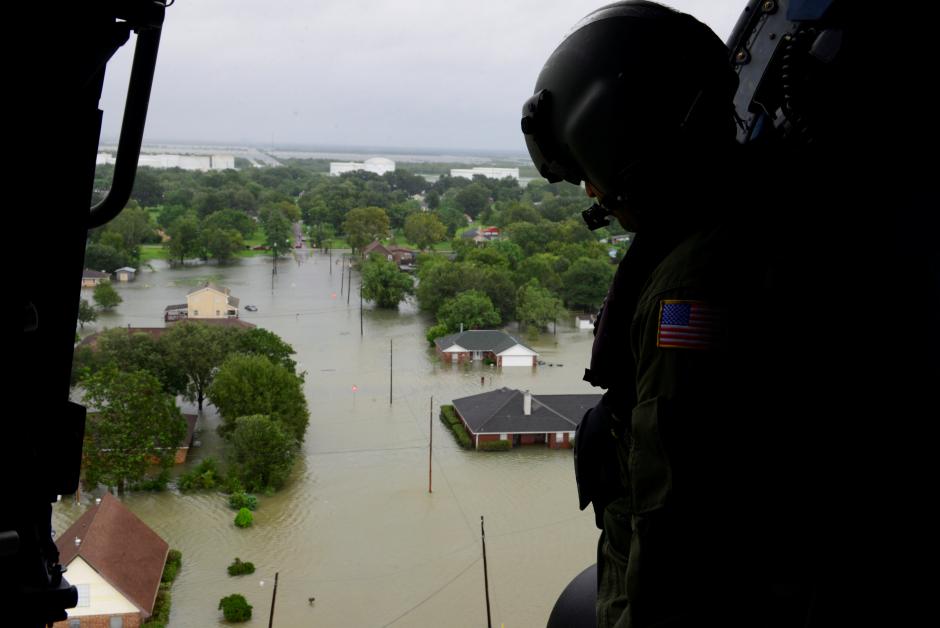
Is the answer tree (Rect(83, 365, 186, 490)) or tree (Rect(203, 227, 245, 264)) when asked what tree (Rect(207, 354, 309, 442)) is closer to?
tree (Rect(83, 365, 186, 490))

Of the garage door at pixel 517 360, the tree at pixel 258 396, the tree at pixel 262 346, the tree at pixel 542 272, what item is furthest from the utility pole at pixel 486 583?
the tree at pixel 542 272

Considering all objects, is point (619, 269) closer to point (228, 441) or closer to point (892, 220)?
point (892, 220)

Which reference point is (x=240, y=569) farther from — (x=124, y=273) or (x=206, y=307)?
(x=124, y=273)

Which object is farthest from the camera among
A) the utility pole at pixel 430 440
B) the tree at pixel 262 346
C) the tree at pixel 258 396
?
the tree at pixel 262 346

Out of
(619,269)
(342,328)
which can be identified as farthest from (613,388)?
(342,328)

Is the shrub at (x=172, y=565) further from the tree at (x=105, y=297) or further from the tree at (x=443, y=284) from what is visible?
the tree at (x=105, y=297)

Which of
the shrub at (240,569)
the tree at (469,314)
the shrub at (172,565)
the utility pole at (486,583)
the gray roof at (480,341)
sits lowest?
the shrub at (172,565)

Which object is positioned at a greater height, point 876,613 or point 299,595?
point 876,613

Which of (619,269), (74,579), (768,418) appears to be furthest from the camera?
(74,579)
